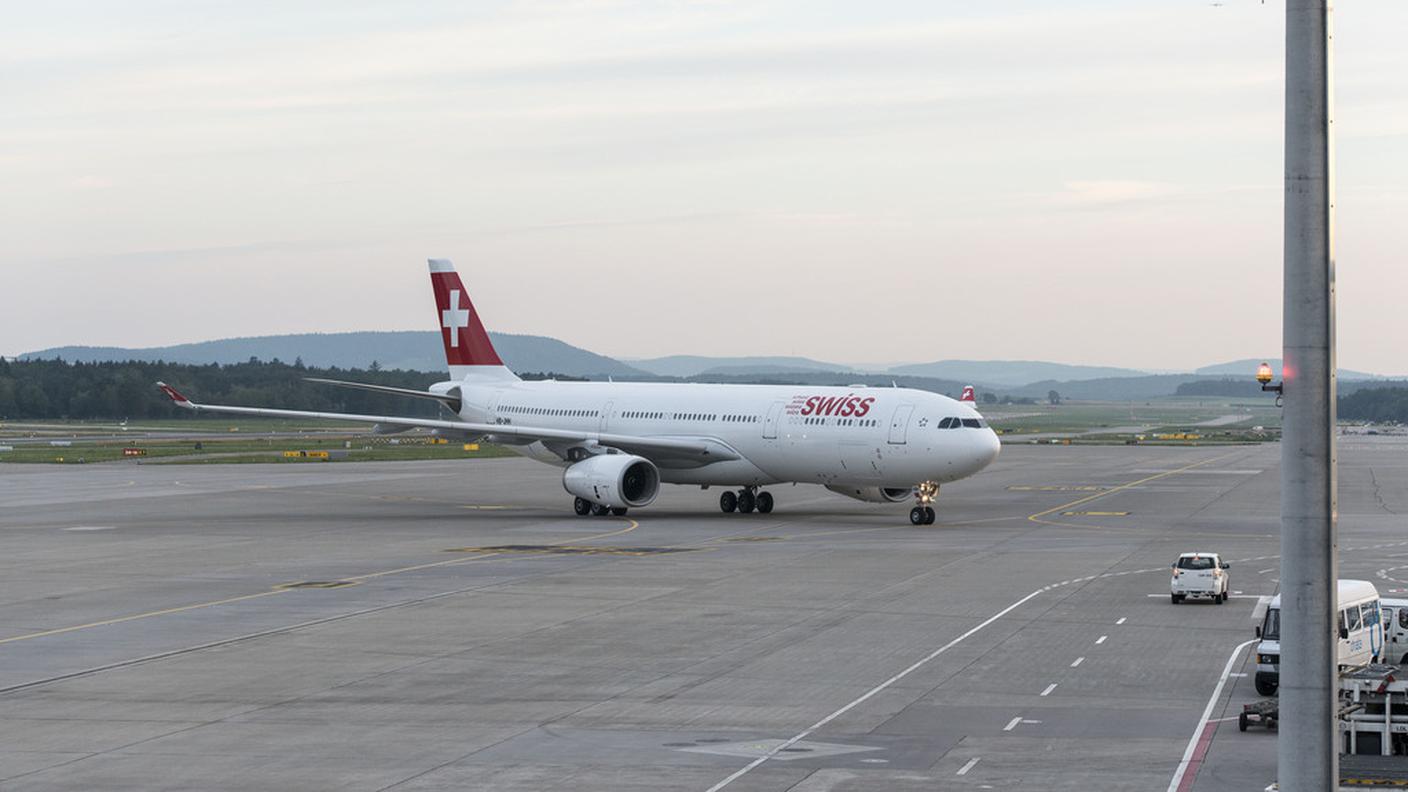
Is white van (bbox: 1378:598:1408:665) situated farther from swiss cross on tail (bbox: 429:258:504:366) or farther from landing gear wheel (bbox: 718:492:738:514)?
swiss cross on tail (bbox: 429:258:504:366)

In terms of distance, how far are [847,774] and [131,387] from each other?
19062 cm

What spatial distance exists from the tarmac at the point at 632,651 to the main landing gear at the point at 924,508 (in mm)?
1743

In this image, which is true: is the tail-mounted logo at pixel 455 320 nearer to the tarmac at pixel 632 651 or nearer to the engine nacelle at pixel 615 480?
the tarmac at pixel 632 651

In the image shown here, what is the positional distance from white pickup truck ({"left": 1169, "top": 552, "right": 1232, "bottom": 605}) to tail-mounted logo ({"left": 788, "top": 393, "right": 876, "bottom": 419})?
21944 millimetres

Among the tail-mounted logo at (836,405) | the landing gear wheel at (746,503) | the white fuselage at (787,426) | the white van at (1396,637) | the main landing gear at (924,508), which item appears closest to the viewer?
the white van at (1396,637)

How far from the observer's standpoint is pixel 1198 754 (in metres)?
23.2

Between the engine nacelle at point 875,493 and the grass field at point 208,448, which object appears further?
the grass field at point 208,448

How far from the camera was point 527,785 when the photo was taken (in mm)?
21406

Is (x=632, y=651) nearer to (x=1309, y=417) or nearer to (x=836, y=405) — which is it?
(x=1309, y=417)

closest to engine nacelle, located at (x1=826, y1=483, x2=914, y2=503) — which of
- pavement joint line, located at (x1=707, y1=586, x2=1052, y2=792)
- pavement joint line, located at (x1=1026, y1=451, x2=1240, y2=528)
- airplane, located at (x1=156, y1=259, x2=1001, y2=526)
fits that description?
airplane, located at (x1=156, y1=259, x2=1001, y2=526)

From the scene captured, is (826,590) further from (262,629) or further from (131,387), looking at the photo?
(131,387)

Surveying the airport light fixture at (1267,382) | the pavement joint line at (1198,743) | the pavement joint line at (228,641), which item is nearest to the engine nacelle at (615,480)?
the pavement joint line at (228,641)

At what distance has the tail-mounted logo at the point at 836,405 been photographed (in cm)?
6081

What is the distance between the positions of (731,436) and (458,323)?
19.3m
